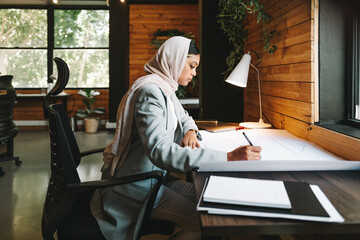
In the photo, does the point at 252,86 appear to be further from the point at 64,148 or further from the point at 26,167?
the point at 26,167

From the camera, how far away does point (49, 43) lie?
7.73m

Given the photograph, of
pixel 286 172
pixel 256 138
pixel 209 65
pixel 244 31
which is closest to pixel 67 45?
pixel 209 65

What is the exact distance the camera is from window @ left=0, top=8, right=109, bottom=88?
25.4ft

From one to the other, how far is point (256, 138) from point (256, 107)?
110cm

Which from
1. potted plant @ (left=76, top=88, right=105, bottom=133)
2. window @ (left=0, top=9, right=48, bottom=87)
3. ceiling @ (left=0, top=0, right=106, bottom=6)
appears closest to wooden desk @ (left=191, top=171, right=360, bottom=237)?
potted plant @ (left=76, top=88, right=105, bottom=133)

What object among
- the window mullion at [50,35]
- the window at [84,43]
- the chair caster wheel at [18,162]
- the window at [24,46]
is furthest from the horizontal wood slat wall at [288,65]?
the window at [24,46]

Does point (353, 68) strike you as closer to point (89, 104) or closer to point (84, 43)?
point (89, 104)

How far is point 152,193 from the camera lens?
1.28 metres

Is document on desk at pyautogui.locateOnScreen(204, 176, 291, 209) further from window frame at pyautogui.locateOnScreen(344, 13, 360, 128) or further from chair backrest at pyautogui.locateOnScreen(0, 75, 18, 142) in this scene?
chair backrest at pyautogui.locateOnScreen(0, 75, 18, 142)

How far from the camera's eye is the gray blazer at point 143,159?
1.23 m

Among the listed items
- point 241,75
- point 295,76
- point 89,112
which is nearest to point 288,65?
point 295,76

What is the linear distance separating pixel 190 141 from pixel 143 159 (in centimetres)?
34

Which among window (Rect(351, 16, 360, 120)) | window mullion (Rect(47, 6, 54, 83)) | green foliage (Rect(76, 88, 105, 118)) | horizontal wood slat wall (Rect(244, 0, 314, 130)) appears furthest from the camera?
window mullion (Rect(47, 6, 54, 83))

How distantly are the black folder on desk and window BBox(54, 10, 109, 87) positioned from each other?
752 cm
